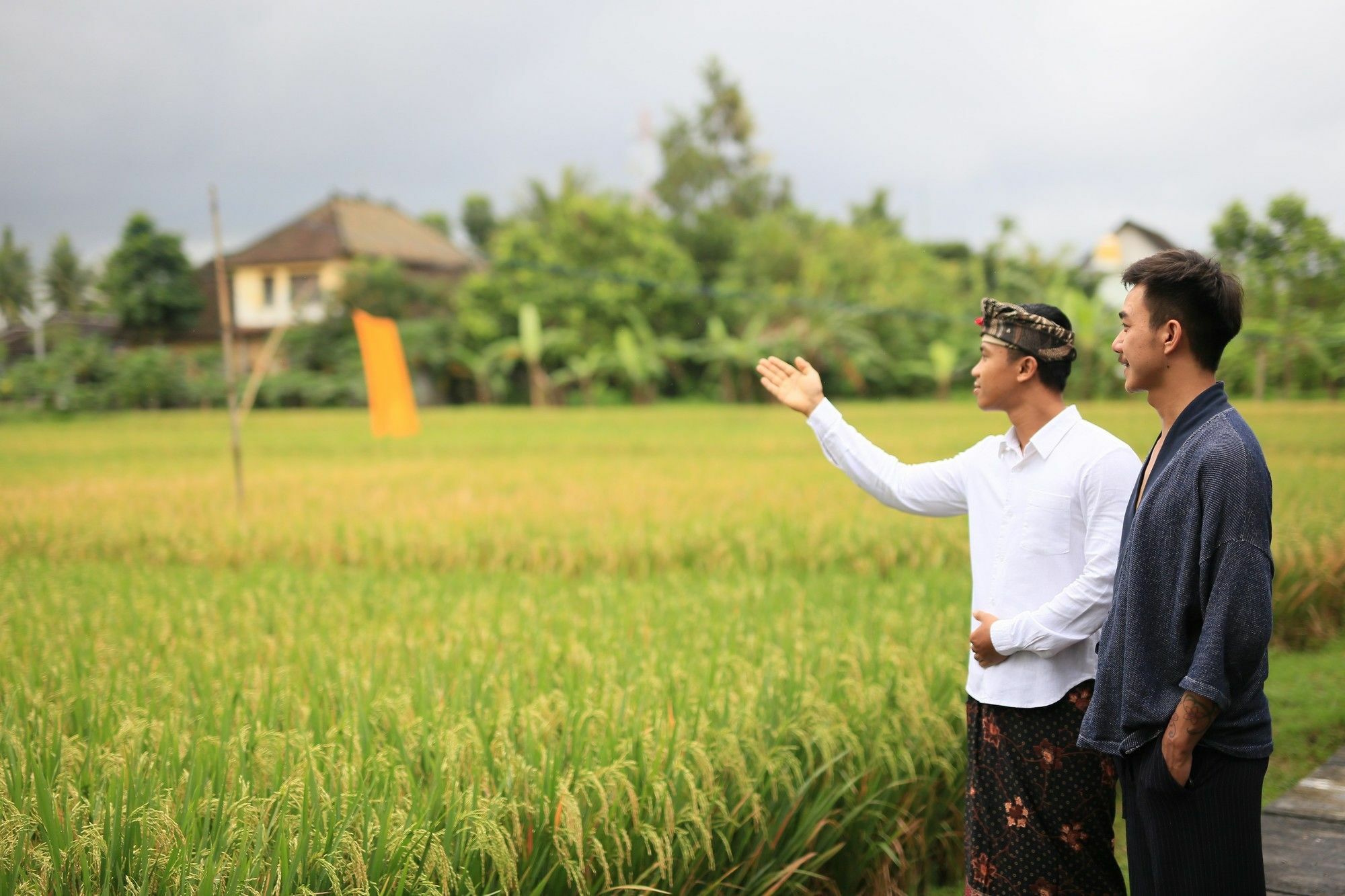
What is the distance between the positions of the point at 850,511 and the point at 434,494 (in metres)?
2.73

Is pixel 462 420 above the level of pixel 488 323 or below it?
below

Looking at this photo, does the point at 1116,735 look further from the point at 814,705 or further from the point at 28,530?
the point at 28,530

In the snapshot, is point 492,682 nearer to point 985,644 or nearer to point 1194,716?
point 985,644

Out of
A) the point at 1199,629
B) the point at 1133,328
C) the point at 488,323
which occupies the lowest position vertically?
the point at 1199,629

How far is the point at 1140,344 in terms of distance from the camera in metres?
1.50

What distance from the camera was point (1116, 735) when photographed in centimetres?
154

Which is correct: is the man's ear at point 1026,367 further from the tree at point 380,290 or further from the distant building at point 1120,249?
the tree at point 380,290

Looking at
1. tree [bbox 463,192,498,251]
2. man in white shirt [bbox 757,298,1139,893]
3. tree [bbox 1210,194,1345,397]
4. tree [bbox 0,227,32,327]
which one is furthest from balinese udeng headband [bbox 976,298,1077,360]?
tree [bbox 463,192,498,251]

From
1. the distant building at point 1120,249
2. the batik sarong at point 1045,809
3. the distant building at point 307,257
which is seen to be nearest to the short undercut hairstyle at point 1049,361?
the batik sarong at point 1045,809

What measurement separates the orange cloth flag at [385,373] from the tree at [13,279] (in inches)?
91.0

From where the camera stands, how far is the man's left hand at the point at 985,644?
6.07 feet

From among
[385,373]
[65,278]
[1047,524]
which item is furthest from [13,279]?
[1047,524]

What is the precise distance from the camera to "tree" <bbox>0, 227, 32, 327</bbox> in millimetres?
5574

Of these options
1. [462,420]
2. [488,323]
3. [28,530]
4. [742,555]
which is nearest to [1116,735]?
[742,555]
